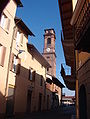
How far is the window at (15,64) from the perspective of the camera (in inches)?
556

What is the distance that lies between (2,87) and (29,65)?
22.2ft

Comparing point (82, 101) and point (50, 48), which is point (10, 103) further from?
point (50, 48)

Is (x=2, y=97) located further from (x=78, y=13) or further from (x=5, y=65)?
(x=78, y=13)

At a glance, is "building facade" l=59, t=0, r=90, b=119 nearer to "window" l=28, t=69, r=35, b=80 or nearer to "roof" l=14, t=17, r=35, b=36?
"roof" l=14, t=17, r=35, b=36

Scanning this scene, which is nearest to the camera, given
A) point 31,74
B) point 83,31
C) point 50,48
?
point 83,31

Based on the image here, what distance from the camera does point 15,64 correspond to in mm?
15219

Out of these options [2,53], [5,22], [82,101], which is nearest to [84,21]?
[82,101]

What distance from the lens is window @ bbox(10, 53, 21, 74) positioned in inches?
556

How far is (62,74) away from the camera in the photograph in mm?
13805

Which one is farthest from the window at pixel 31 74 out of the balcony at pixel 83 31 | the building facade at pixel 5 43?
the balcony at pixel 83 31

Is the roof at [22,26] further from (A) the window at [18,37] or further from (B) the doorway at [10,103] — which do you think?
(B) the doorway at [10,103]

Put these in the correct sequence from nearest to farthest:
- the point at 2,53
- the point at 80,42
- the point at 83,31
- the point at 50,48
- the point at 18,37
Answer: the point at 83,31
the point at 80,42
the point at 2,53
the point at 18,37
the point at 50,48

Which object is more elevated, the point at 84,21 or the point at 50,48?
the point at 50,48

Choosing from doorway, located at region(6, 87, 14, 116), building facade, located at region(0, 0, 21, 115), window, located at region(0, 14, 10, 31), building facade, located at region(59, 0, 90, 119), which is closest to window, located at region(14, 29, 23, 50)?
building facade, located at region(0, 0, 21, 115)
